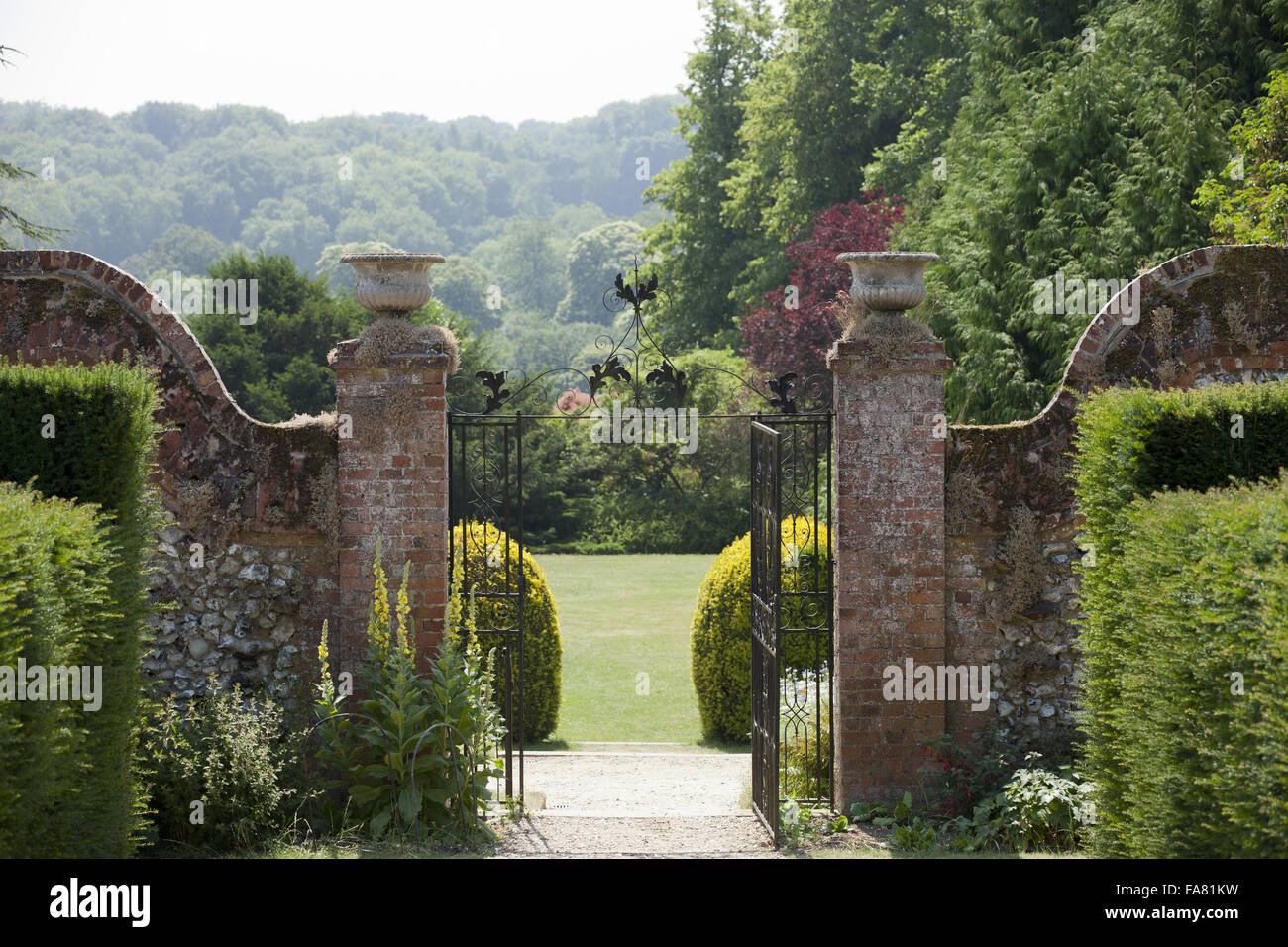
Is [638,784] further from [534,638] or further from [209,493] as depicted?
[209,493]

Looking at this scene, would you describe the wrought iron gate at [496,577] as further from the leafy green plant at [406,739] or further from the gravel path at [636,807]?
the leafy green plant at [406,739]

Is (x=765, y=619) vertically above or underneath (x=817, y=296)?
underneath

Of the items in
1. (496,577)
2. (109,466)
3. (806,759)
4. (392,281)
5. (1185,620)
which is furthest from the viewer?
(496,577)

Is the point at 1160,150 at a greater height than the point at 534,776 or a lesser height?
greater

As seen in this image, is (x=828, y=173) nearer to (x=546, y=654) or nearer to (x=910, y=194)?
(x=910, y=194)

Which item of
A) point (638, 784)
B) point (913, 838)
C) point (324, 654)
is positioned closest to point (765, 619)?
point (913, 838)

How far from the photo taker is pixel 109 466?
5090 mm

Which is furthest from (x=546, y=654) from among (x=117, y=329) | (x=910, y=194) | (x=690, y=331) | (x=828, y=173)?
(x=690, y=331)

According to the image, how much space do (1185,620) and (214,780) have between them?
4.62 m

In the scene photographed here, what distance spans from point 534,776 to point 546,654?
167 cm

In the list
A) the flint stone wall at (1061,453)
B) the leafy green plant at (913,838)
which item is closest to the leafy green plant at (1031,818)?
the leafy green plant at (913,838)

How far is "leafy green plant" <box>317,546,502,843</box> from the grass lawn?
3.90 meters

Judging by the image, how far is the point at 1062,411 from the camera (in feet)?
21.3
